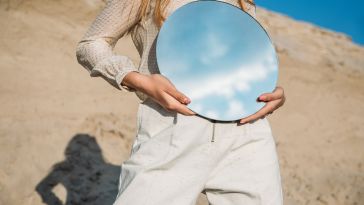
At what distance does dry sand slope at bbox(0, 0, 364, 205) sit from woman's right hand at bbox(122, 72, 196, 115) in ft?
7.07

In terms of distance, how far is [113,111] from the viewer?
4852 mm

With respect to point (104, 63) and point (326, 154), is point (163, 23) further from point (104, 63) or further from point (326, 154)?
point (326, 154)

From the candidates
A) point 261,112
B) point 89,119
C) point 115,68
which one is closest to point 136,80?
point 115,68

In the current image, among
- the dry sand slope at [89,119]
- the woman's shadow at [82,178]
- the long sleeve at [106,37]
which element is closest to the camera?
the long sleeve at [106,37]

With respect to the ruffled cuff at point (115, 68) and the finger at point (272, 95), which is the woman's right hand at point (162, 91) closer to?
the ruffled cuff at point (115, 68)

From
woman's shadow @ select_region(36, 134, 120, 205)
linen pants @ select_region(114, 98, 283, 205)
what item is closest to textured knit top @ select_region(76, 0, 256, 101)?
linen pants @ select_region(114, 98, 283, 205)

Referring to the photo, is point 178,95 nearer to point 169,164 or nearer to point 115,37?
point 169,164

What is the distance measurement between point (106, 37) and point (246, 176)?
1.73ft

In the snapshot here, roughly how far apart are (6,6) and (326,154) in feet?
16.5

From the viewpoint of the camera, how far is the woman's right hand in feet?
3.03

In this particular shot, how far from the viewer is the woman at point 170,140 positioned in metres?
0.93

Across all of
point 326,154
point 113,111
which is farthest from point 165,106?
point 326,154

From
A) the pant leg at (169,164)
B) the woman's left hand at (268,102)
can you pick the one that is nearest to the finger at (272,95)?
the woman's left hand at (268,102)

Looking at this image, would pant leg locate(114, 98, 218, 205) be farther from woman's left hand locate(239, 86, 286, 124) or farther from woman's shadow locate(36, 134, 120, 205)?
woman's shadow locate(36, 134, 120, 205)
